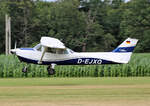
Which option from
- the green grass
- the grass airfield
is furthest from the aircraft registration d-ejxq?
the green grass

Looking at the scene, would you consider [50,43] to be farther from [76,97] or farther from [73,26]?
[73,26]

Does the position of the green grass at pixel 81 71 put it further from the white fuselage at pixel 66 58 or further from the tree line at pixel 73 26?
the tree line at pixel 73 26

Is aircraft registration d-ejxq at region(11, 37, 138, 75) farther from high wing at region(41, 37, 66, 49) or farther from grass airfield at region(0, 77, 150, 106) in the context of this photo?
grass airfield at region(0, 77, 150, 106)

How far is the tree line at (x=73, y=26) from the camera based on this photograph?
230 feet

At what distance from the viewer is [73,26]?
72188 mm

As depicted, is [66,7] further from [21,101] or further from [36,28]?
[21,101]

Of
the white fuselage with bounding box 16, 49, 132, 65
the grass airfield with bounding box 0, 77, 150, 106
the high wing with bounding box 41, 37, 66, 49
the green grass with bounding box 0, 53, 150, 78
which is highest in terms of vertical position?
the high wing with bounding box 41, 37, 66, 49

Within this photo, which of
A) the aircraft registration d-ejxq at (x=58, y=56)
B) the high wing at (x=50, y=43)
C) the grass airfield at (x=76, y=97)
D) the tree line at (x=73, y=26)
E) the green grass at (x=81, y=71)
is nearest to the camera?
the grass airfield at (x=76, y=97)

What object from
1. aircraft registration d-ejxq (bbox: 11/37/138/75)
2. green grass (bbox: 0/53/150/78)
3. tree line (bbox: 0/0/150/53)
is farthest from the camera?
tree line (bbox: 0/0/150/53)

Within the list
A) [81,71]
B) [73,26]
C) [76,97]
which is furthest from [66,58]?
[73,26]

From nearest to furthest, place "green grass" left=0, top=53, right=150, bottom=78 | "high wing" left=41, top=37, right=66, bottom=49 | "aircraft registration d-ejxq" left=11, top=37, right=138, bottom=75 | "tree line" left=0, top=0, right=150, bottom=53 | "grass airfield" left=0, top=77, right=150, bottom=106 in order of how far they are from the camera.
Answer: "grass airfield" left=0, top=77, right=150, bottom=106 < "high wing" left=41, top=37, right=66, bottom=49 < "aircraft registration d-ejxq" left=11, top=37, right=138, bottom=75 < "green grass" left=0, top=53, right=150, bottom=78 < "tree line" left=0, top=0, right=150, bottom=53

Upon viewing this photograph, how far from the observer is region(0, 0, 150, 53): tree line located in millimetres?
70062

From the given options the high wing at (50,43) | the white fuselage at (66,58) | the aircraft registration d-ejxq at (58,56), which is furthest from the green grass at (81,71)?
the high wing at (50,43)

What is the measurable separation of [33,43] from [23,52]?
42411mm
